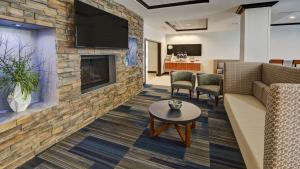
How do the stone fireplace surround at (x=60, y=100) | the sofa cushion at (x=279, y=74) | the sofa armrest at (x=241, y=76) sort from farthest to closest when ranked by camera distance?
the sofa armrest at (x=241, y=76), the sofa cushion at (x=279, y=74), the stone fireplace surround at (x=60, y=100)

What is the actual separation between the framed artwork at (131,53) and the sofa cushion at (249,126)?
247 centimetres

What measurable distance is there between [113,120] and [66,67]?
1270mm

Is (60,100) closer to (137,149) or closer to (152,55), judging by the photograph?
(137,149)

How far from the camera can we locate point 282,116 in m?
0.92

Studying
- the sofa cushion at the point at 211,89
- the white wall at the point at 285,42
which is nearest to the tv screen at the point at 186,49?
the white wall at the point at 285,42

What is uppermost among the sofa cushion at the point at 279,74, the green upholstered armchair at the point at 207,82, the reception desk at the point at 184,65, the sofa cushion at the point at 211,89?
the reception desk at the point at 184,65

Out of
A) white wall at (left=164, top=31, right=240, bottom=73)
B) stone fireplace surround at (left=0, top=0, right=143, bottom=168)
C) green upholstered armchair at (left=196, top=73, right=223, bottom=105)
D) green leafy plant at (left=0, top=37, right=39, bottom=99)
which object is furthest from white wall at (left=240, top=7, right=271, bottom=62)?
white wall at (left=164, top=31, right=240, bottom=73)

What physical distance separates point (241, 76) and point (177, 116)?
1.94 m

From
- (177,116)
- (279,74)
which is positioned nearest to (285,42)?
(279,74)

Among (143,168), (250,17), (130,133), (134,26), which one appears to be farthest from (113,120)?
(250,17)

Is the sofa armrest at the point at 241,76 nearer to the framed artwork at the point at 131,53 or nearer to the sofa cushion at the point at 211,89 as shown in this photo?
the sofa cushion at the point at 211,89

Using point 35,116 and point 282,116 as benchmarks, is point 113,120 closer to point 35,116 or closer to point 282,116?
point 35,116

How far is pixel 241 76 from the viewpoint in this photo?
3520 mm

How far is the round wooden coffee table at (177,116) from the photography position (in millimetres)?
2285
